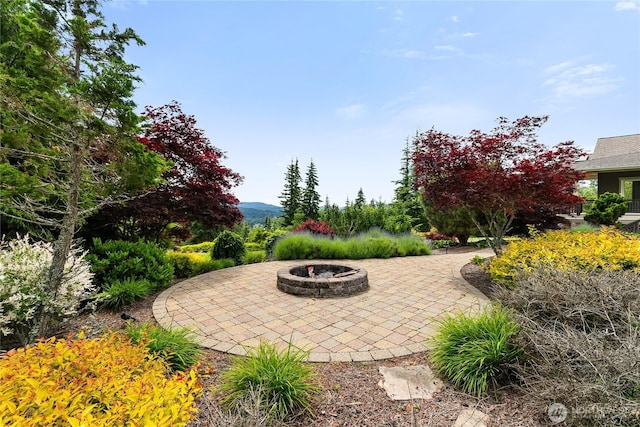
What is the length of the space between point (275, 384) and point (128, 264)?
3895mm

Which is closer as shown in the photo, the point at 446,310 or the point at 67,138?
the point at 67,138

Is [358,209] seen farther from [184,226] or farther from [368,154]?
[184,226]

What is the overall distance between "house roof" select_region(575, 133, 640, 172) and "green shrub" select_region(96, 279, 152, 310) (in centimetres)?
1894

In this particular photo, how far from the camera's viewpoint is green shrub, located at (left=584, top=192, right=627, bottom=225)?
11812mm

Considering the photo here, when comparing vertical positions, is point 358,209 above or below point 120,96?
below

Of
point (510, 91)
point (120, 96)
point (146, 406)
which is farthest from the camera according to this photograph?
point (510, 91)

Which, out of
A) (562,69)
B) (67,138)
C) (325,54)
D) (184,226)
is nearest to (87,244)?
(184,226)

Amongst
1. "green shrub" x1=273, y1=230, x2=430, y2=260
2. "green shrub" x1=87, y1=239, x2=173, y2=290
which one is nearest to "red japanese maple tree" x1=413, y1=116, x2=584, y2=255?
"green shrub" x1=273, y1=230, x2=430, y2=260

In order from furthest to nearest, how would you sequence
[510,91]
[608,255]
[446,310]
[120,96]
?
[510,91] < [446,310] < [608,255] < [120,96]

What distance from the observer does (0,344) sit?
2947mm

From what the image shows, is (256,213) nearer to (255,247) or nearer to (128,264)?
(255,247)

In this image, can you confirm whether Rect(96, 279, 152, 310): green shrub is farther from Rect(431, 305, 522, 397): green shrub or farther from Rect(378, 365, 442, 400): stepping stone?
Rect(431, 305, 522, 397): green shrub

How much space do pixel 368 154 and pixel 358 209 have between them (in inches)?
171

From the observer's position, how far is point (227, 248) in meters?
7.67
